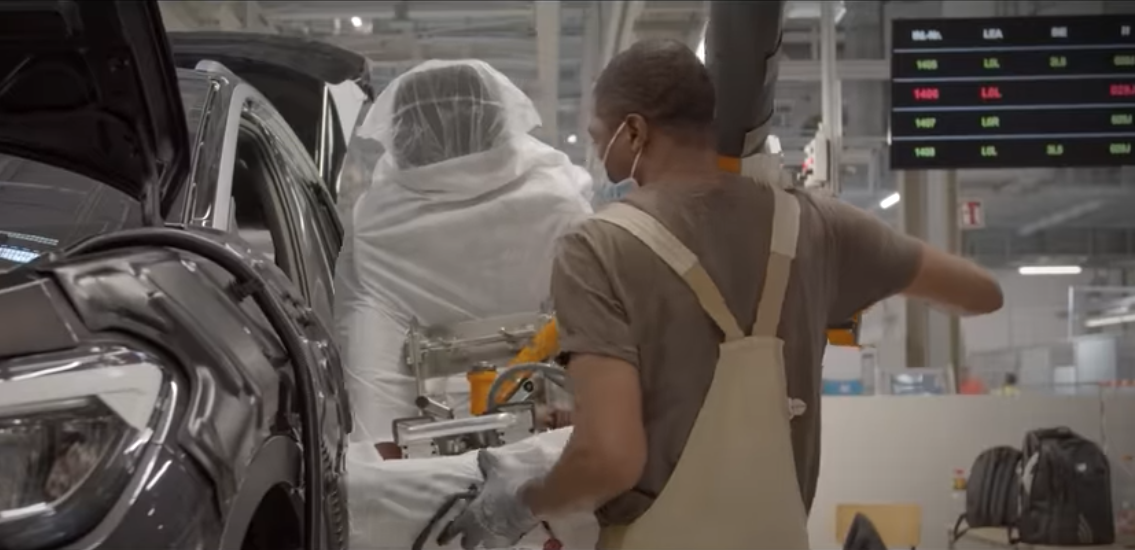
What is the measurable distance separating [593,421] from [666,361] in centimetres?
14

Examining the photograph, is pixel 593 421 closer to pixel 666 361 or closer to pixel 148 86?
pixel 666 361

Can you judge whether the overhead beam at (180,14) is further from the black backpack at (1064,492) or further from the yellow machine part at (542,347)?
the black backpack at (1064,492)

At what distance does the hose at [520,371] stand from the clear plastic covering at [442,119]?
2.60 feet

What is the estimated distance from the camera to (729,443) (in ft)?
5.71

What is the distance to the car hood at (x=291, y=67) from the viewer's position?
3.72 metres

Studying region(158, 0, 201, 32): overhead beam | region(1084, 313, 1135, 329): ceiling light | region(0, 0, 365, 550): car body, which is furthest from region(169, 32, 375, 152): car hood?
region(1084, 313, 1135, 329): ceiling light

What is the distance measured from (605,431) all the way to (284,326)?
482 millimetres

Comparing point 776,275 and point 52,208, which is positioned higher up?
point 52,208

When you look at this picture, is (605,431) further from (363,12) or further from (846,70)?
(846,70)

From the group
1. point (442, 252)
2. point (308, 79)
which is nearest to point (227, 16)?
point (308, 79)

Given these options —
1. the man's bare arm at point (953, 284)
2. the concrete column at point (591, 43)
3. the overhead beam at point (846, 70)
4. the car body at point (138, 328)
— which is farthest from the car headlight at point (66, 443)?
the overhead beam at point (846, 70)

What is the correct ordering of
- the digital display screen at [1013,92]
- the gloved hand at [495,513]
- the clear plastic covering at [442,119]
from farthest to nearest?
the digital display screen at [1013,92] < the clear plastic covering at [442,119] < the gloved hand at [495,513]

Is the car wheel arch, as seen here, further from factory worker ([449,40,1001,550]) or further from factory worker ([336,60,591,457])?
factory worker ([336,60,591,457])

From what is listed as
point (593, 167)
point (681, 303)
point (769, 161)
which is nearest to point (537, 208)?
point (593, 167)
